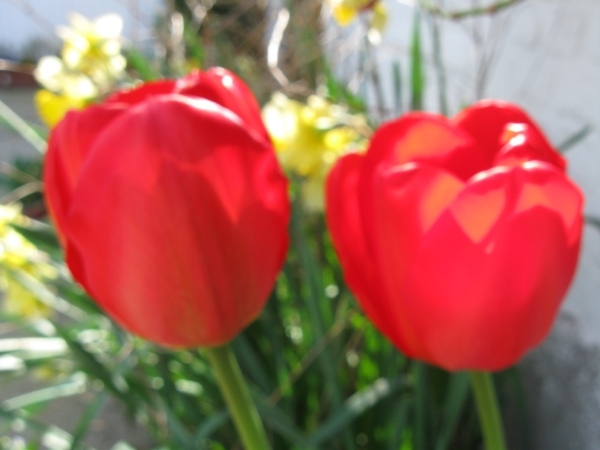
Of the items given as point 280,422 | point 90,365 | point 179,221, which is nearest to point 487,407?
point 179,221

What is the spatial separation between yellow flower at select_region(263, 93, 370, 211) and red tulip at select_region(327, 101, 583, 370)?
0.65 feet

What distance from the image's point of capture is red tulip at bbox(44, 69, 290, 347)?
25 cm

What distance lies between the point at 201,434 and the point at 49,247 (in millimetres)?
372

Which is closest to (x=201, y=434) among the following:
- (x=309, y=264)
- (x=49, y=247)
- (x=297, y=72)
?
(x=309, y=264)

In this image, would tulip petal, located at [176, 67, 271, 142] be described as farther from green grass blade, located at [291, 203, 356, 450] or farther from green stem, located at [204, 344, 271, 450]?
green grass blade, located at [291, 203, 356, 450]

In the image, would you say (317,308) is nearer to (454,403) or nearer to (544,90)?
(454,403)

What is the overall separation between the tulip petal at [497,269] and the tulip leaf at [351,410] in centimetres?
31

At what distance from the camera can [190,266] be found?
268 millimetres

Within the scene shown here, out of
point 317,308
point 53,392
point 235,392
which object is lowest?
point 53,392

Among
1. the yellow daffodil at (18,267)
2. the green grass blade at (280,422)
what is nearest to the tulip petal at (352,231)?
the green grass blade at (280,422)

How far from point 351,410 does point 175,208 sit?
1.42 feet

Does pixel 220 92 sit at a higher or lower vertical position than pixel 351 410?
higher

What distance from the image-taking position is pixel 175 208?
10.0 inches

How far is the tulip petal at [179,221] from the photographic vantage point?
247mm
